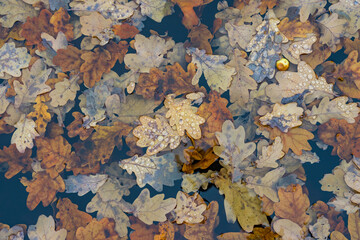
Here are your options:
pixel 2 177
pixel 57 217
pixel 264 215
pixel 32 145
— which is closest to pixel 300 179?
pixel 264 215

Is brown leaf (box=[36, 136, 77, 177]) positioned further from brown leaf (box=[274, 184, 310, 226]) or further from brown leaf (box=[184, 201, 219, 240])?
brown leaf (box=[274, 184, 310, 226])

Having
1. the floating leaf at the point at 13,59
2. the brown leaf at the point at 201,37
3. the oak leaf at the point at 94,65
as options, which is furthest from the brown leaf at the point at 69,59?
the brown leaf at the point at 201,37

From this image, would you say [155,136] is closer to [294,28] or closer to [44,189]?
[44,189]

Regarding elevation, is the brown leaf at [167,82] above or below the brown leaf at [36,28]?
below

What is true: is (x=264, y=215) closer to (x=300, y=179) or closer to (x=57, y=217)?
(x=300, y=179)

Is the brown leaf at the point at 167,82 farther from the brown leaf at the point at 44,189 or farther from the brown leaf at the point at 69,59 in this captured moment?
the brown leaf at the point at 44,189

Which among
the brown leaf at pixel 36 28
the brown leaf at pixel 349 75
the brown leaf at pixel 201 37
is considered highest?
the brown leaf at pixel 36 28
